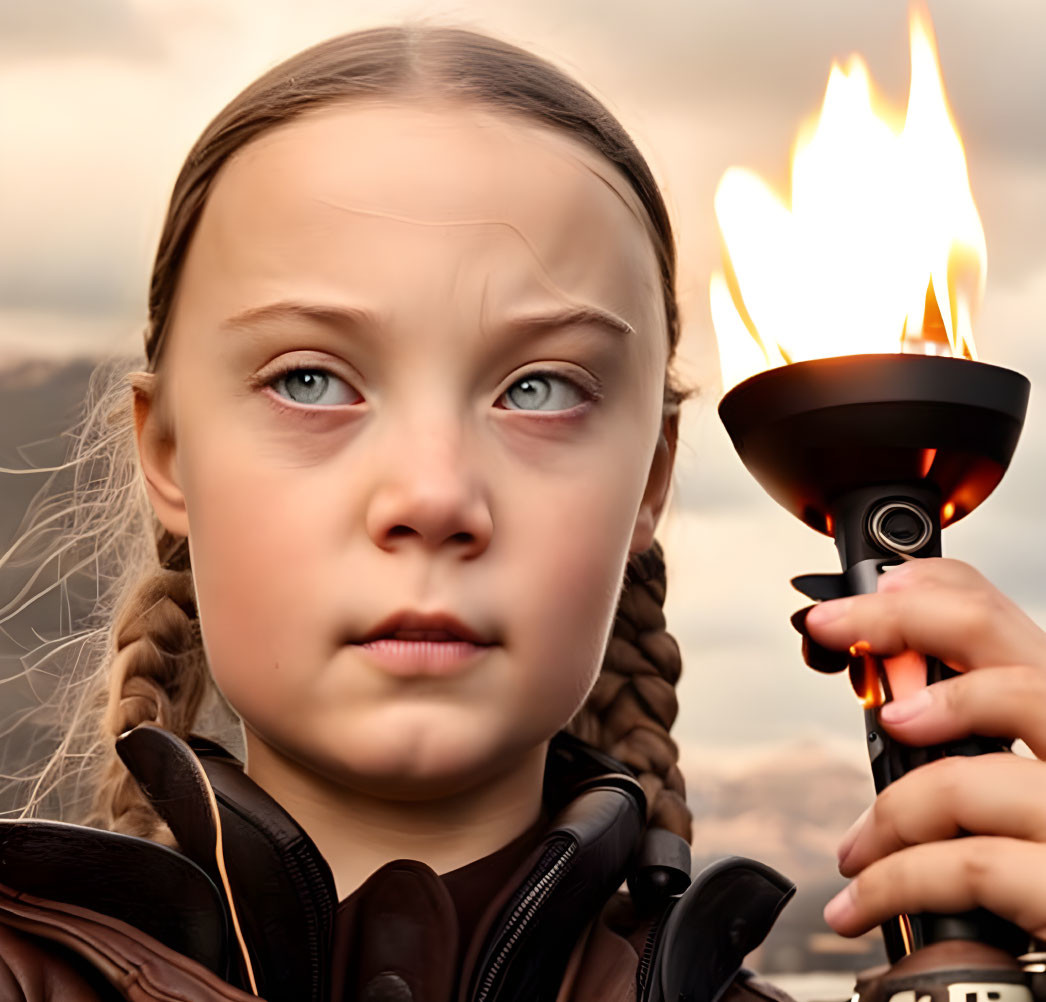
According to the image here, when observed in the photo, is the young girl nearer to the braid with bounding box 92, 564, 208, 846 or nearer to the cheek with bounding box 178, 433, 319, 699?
the cheek with bounding box 178, 433, 319, 699

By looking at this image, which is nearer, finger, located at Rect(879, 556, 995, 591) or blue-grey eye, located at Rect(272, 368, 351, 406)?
finger, located at Rect(879, 556, 995, 591)

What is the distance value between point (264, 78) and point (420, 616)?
60 centimetres

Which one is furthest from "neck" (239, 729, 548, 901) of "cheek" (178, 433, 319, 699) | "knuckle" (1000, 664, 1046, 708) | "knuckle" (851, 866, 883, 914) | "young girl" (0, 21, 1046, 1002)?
"knuckle" (1000, 664, 1046, 708)

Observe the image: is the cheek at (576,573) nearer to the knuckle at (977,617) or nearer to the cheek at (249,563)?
the cheek at (249,563)

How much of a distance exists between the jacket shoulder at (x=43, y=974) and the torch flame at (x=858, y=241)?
714mm

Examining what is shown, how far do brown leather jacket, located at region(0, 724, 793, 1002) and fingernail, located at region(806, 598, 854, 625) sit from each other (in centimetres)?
27

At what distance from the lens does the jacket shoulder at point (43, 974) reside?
1.17 metres

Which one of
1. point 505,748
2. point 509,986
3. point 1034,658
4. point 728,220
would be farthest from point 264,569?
point 1034,658

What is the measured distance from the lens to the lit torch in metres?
1.18

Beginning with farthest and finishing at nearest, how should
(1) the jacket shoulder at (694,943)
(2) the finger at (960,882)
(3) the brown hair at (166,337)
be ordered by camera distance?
1. (3) the brown hair at (166,337)
2. (1) the jacket shoulder at (694,943)
3. (2) the finger at (960,882)

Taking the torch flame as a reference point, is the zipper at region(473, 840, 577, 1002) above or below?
below

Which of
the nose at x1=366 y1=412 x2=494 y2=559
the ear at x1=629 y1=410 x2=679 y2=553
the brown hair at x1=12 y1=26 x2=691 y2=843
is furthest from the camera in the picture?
the ear at x1=629 y1=410 x2=679 y2=553

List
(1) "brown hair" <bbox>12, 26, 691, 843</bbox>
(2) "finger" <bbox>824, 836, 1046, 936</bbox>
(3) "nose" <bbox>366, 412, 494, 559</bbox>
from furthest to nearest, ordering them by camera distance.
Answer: (1) "brown hair" <bbox>12, 26, 691, 843</bbox> → (3) "nose" <bbox>366, 412, 494, 559</bbox> → (2) "finger" <bbox>824, 836, 1046, 936</bbox>

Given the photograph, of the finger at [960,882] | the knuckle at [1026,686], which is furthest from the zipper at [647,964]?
the knuckle at [1026,686]
